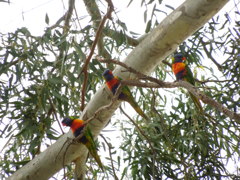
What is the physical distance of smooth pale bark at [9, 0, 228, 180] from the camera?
4.02 ft

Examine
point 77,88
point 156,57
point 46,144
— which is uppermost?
point 77,88

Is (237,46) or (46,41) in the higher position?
(46,41)

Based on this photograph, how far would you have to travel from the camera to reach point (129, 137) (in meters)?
2.13

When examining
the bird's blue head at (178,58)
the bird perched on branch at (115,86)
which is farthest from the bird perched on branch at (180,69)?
the bird perched on branch at (115,86)

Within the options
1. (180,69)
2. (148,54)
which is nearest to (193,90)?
(148,54)

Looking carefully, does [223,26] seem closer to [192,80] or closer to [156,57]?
[192,80]

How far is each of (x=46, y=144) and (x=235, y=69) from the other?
1066 millimetres

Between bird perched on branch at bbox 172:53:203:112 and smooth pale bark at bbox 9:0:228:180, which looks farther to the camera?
bird perched on branch at bbox 172:53:203:112

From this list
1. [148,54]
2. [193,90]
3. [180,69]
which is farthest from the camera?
[180,69]

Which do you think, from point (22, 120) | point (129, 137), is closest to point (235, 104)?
point (129, 137)

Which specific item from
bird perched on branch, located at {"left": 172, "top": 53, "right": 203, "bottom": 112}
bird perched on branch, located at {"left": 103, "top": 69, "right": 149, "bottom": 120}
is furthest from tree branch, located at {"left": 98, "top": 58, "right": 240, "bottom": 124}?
bird perched on branch, located at {"left": 172, "top": 53, "right": 203, "bottom": 112}

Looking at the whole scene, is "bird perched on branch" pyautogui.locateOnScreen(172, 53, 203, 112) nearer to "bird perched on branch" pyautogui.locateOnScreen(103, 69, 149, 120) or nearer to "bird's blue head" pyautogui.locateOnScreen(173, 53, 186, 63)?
"bird's blue head" pyautogui.locateOnScreen(173, 53, 186, 63)

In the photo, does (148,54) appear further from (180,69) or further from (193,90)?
(180,69)

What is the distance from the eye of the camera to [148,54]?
4.50ft
